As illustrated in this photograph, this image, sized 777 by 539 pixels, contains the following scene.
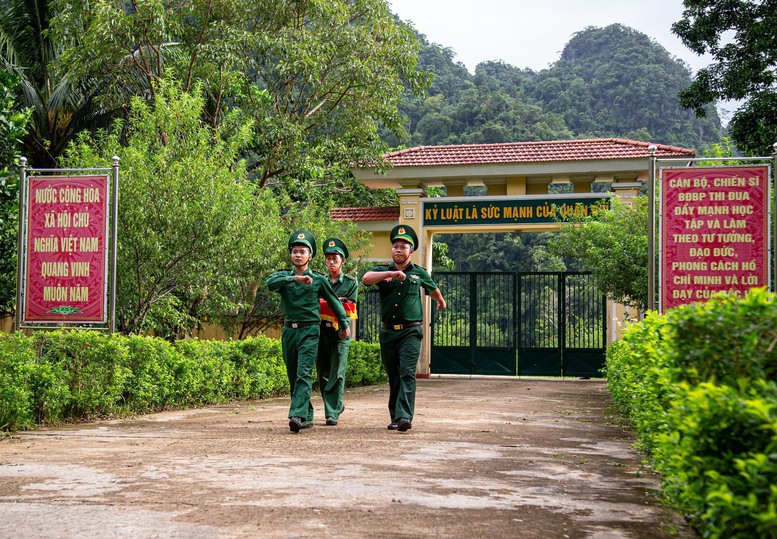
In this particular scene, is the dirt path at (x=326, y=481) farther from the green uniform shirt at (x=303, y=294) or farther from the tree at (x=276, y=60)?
the tree at (x=276, y=60)

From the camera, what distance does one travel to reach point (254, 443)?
23.8 feet

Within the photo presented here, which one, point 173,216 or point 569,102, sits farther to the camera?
point 569,102

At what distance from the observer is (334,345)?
30.3ft

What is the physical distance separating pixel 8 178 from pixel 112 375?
457 cm

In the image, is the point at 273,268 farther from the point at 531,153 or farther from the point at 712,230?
the point at 712,230

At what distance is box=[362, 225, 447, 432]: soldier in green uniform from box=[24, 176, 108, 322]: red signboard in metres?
3.48

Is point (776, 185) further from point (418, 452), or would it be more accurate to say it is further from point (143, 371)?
point (143, 371)

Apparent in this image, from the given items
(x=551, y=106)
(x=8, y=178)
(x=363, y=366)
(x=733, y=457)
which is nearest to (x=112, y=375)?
(x=8, y=178)

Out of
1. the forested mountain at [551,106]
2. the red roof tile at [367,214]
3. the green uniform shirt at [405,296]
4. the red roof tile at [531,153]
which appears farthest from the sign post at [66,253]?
the forested mountain at [551,106]

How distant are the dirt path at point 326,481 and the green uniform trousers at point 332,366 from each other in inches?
11.5

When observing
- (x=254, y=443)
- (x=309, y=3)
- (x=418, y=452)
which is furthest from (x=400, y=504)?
(x=309, y=3)

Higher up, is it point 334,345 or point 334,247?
point 334,247

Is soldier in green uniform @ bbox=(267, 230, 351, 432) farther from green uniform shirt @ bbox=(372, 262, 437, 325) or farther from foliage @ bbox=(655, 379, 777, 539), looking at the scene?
foliage @ bbox=(655, 379, 777, 539)

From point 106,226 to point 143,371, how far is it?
5.52 feet
